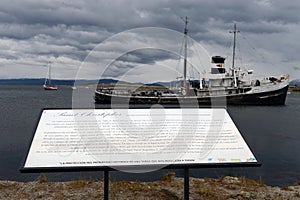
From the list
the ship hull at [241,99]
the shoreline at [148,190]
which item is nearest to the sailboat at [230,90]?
the ship hull at [241,99]

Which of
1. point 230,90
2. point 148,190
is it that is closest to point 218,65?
point 230,90

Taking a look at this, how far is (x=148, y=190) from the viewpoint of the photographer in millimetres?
6195

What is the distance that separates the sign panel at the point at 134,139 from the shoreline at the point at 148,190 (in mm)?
1864

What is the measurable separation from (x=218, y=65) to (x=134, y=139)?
50568mm

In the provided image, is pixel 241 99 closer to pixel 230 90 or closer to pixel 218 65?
pixel 230 90

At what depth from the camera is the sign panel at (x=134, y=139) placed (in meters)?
4.02

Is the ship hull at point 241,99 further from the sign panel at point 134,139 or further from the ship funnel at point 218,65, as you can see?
the sign panel at point 134,139

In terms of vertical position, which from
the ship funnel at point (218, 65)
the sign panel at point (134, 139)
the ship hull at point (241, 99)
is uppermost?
the ship funnel at point (218, 65)

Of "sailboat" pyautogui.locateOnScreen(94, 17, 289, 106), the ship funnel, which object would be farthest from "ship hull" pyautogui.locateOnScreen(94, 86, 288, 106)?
the ship funnel

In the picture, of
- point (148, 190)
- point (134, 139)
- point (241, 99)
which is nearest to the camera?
point (134, 139)

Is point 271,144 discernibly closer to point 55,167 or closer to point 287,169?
point 287,169

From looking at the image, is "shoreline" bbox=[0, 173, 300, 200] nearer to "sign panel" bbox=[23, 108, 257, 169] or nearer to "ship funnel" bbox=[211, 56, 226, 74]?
"sign panel" bbox=[23, 108, 257, 169]

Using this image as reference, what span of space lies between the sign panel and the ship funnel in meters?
48.8

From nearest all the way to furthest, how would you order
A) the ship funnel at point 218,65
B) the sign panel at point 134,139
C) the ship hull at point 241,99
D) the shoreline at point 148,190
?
the sign panel at point 134,139, the shoreline at point 148,190, the ship hull at point 241,99, the ship funnel at point 218,65
